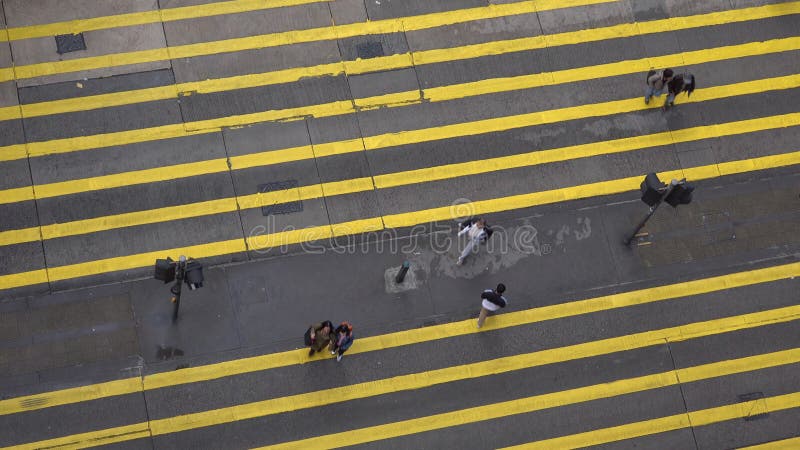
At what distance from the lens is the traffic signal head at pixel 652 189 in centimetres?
1638

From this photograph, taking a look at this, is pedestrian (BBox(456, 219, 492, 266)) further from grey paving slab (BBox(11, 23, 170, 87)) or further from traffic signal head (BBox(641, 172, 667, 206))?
grey paving slab (BBox(11, 23, 170, 87))

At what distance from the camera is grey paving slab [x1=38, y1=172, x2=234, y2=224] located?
707 inches

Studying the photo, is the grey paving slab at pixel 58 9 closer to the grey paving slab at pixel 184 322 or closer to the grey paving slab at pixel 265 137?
the grey paving slab at pixel 265 137

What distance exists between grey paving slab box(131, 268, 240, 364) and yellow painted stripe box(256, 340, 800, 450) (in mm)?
2442

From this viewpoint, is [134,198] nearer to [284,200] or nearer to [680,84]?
[284,200]

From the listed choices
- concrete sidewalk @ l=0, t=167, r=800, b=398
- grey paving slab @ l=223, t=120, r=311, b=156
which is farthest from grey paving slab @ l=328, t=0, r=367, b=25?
concrete sidewalk @ l=0, t=167, r=800, b=398

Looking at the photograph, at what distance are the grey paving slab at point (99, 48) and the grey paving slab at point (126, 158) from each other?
1.79 m

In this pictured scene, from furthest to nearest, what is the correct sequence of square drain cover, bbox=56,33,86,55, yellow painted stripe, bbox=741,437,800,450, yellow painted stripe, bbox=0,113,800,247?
square drain cover, bbox=56,33,86,55 < yellow painted stripe, bbox=0,113,800,247 < yellow painted stripe, bbox=741,437,800,450

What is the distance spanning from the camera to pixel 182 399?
17.0 meters

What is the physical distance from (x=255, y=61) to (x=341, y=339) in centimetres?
688

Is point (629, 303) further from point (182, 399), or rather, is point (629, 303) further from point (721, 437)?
point (182, 399)

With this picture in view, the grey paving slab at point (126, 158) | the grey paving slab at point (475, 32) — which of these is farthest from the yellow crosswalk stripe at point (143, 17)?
the grey paving slab at point (126, 158)

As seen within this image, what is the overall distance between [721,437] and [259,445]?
9.40 m

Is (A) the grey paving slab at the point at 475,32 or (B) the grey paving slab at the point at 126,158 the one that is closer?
(B) the grey paving slab at the point at 126,158
